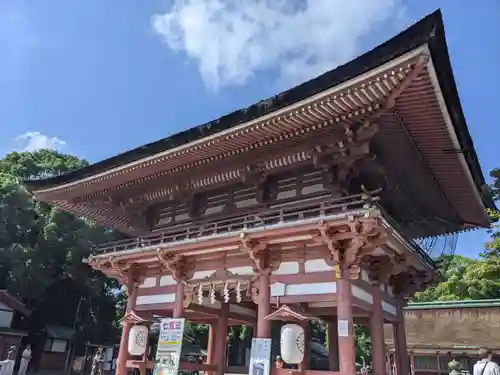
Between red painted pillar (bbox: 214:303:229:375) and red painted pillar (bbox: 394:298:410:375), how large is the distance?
4779mm

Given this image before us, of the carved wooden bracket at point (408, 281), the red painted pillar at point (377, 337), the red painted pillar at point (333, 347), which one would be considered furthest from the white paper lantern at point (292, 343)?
the red painted pillar at point (333, 347)

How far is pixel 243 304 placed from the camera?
1331cm

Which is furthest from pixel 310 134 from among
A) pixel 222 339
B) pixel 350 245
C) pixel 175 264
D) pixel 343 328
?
pixel 222 339

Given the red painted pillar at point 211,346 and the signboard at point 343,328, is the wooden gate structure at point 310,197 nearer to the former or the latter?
the signboard at point 343,328

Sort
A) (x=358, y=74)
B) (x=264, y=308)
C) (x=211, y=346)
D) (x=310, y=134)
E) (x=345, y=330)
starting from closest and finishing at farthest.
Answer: (x=358, y=74), (x=345, y=330), (x=264, y=308), (x=310, y=134), (x=211, y=346)

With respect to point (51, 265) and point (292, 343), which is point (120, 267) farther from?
point (51, 265)

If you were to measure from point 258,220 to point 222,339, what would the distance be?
4.87 meters

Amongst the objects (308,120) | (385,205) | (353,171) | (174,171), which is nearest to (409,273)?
(385,205)

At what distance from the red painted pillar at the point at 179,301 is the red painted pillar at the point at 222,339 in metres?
2.02

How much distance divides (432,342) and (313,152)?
48.6ft

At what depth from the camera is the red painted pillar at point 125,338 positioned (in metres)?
11.4

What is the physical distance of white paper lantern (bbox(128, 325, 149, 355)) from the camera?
11266 millimetres

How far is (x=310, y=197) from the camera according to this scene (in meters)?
10.0

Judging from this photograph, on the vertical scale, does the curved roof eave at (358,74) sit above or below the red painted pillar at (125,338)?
above
